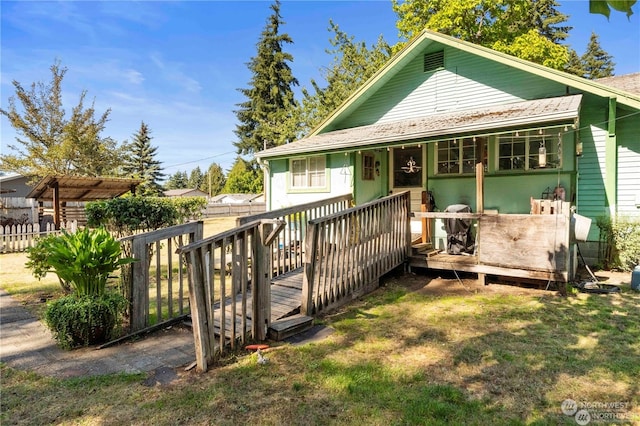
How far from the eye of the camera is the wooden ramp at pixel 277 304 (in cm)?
406

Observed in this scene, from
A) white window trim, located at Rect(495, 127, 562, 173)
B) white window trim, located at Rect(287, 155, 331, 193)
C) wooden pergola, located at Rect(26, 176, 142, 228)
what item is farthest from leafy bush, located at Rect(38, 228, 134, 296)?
wooden pergola, located at Rect(26, 176, 142, 228)

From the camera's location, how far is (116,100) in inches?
974

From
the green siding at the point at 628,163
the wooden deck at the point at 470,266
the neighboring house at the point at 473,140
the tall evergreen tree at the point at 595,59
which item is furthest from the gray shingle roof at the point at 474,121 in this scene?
the tall evergreen tree at the point at 595,59

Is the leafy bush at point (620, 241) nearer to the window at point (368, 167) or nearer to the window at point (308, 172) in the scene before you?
the window at point (368, 167)

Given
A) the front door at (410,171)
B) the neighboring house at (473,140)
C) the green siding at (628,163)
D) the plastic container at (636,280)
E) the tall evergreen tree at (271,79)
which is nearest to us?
the plastic container at (636,280)

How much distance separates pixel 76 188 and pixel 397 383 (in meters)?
15.2

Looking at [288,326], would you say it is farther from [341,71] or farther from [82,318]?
[341,71]

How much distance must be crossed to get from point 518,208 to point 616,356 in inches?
182

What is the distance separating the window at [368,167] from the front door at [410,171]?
1.62ft

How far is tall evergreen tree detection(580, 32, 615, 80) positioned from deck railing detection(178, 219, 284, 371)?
42360mm

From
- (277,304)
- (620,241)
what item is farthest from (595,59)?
(277,304)

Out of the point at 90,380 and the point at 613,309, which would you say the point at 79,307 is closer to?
the point at 90,380

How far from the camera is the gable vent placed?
376 inches

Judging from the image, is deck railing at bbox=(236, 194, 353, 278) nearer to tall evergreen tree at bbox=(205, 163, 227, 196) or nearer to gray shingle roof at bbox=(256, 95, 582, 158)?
gray shingle roof at bbox=(256, 95, 582, 158)
